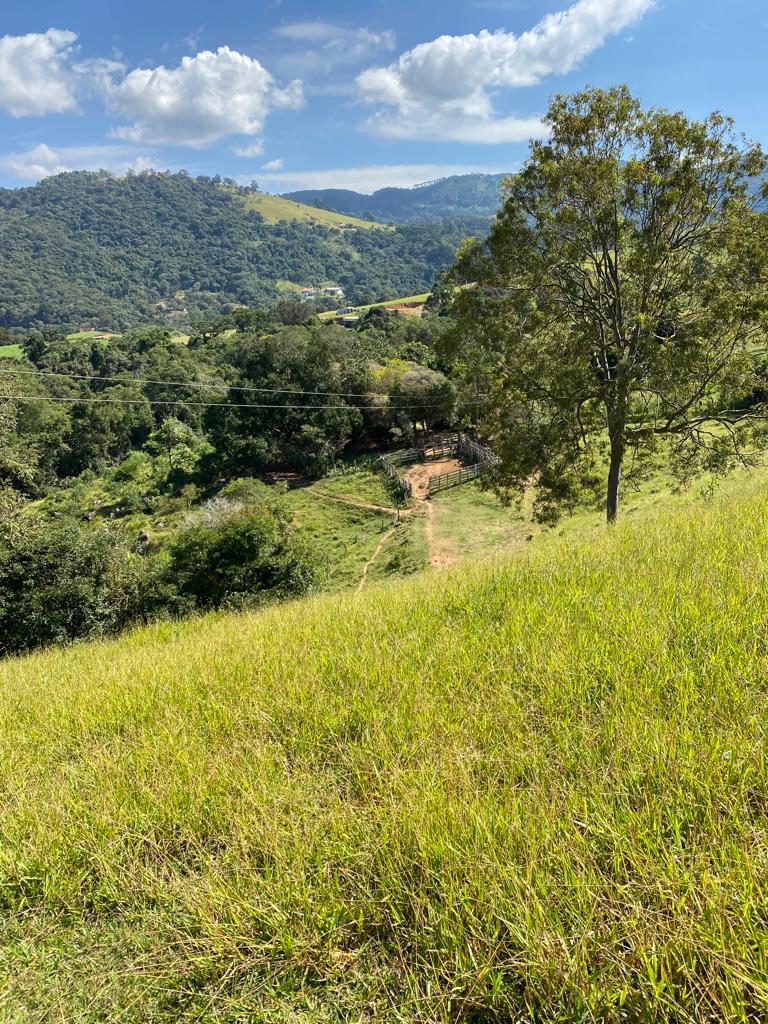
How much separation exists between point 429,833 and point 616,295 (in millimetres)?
12708

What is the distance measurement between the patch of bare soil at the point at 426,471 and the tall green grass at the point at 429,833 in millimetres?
27676

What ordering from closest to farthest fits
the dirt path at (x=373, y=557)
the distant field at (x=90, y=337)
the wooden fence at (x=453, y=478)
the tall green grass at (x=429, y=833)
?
the tall green grass at (x=429, y=833) → the dirt path at (x=373, y=557) → the wooden fence at (x=453, y=478) → the distant field at (x=90, y=337)

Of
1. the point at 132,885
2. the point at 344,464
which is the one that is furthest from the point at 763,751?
the point at 344,464

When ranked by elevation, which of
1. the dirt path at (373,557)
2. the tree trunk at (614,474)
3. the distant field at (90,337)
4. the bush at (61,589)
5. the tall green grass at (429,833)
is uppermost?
the distant field at (90,337)

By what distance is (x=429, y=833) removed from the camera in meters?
1.82

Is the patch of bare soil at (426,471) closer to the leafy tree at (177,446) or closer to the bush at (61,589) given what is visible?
the bush at (61,589)

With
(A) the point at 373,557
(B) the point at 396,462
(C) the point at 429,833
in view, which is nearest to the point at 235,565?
(A) the point at 373,557

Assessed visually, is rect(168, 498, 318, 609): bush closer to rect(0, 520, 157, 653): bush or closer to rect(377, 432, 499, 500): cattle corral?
rect(0, 520, 157, 653): bush

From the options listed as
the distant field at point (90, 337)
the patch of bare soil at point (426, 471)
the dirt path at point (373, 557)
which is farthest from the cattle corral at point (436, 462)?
the distant field at point (90, 337)

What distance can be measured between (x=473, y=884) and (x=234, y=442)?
3970cm

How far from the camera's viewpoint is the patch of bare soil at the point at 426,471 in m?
31.5

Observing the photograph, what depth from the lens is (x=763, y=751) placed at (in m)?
1.90

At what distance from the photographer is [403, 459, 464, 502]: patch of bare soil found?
104 feet

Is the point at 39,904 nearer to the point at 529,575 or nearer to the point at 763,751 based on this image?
the point at 763,751
